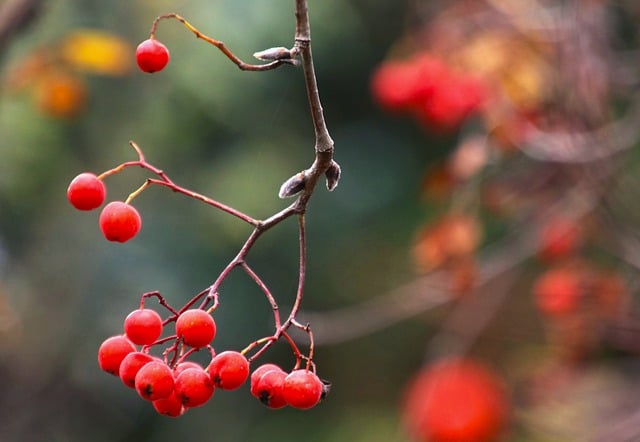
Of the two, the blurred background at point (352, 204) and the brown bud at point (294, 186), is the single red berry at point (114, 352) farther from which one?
the blurred background at point (352, 204)

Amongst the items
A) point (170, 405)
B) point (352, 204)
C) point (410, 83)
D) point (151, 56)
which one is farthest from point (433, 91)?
point (352, 204)

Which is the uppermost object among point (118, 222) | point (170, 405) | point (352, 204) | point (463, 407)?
point (118, 222)

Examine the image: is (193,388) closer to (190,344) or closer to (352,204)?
(190,344)

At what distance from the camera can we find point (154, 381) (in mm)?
706

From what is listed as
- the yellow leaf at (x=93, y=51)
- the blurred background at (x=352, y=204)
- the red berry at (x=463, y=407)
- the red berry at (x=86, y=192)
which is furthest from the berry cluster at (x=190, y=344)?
the red berry at (x=463, y=407)

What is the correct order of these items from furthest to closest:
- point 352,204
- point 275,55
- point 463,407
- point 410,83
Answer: point 352,204 → point 463,407 → point 410,83 → point 275,55

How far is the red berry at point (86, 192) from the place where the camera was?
0.79m

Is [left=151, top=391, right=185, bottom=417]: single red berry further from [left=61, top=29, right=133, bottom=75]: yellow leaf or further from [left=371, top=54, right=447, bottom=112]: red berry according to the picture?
[left=371, top=54, right=447, bottom=112]: red berry

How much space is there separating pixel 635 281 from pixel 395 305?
736 millimetres

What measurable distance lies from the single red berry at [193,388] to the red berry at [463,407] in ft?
7.89

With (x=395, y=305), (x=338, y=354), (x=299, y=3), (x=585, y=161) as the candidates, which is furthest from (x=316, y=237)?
(x=299, y=3)

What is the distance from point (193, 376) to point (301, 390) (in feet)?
0.29

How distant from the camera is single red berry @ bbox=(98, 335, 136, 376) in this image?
2.56ft

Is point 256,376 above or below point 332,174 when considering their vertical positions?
below
